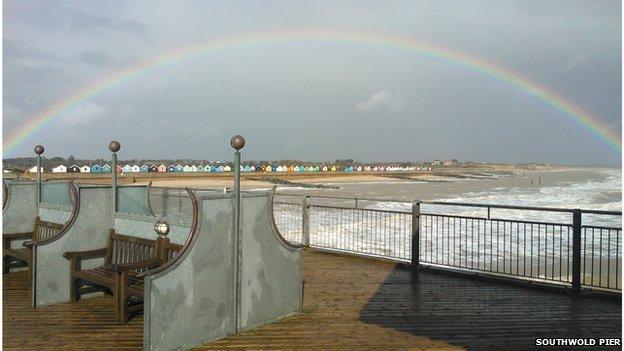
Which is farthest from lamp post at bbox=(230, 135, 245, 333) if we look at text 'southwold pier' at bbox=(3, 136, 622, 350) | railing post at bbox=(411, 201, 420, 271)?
railing post at bbox=(411, 201, 420, 271)

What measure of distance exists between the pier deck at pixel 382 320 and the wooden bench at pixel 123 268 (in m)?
0.17

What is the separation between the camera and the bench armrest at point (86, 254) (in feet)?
19.7

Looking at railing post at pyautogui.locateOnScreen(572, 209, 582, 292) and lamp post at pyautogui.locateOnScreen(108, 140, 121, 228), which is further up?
lamp post at pyautogui.locateOnScreen(108, 140, 121, 228)

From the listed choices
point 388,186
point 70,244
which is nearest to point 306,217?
point 70,244

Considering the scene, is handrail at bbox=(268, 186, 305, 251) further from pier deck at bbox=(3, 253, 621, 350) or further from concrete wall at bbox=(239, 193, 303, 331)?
pier deck at bbox=(3, 253, 621, 350)

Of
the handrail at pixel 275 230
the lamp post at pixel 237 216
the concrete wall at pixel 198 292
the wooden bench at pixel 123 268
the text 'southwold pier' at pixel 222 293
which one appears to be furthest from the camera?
the handrail at pixel 275 230

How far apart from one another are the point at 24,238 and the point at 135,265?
11.0 ft

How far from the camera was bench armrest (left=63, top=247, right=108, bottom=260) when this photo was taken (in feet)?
19.7

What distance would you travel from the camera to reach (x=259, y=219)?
542 cm

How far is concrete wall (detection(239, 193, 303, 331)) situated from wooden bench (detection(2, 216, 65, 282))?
3220mm

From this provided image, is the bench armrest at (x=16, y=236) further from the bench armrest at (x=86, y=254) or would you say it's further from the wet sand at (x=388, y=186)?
the wet sand at (x=388, y=186)

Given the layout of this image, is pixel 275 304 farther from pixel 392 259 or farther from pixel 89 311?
pixel 392 259

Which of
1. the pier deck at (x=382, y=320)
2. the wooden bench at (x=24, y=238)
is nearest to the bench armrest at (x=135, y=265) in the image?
the pier deck at (x=382, y=320)

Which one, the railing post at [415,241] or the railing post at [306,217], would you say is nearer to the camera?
the railing post at [415,241]
